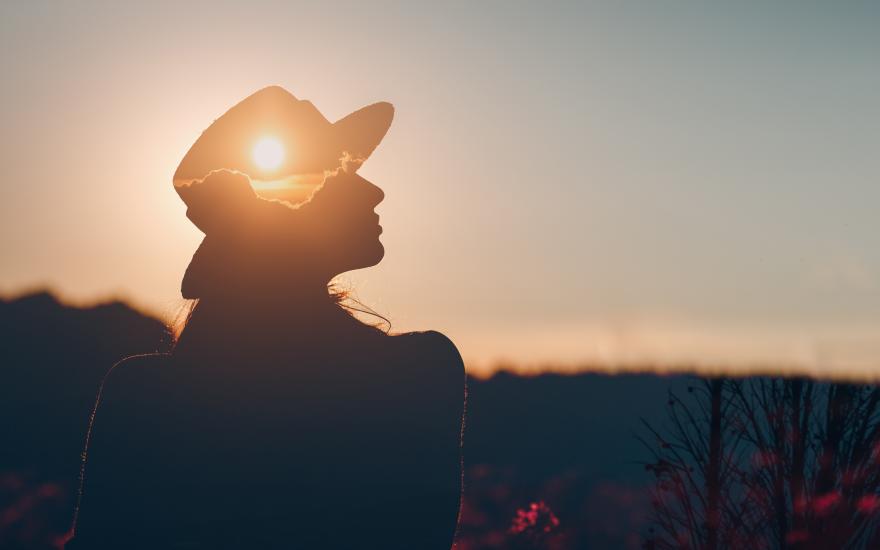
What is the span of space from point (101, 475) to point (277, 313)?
1.10m

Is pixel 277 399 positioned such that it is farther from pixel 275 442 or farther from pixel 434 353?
pixel 434 353

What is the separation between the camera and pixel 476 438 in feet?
143

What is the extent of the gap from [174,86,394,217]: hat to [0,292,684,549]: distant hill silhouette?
70.8ft

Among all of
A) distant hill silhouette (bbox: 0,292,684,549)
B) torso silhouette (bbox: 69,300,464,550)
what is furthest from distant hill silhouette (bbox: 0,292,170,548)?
torso silhouette (bbox: 69,300,464,550)

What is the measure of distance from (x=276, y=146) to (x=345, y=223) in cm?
53

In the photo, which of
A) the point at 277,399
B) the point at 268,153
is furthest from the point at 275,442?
the point at 268,153

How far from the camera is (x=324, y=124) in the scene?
4.93m

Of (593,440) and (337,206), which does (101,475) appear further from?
(593,440)

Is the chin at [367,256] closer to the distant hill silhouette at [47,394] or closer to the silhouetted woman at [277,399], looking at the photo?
the silhouetted woman at [277,399]

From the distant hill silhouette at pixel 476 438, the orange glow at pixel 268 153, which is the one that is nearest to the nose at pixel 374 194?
the orange glow at pixel 268 153

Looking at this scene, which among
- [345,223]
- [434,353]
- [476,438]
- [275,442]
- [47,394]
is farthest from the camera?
[476,438]

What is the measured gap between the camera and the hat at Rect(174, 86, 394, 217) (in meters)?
4.70

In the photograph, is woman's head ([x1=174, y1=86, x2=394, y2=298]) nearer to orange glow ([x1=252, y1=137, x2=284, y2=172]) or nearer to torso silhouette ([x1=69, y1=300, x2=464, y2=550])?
orange glow ([x1=252, y1=137, x2=284, y2=172])

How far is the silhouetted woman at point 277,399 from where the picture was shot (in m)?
4.32
